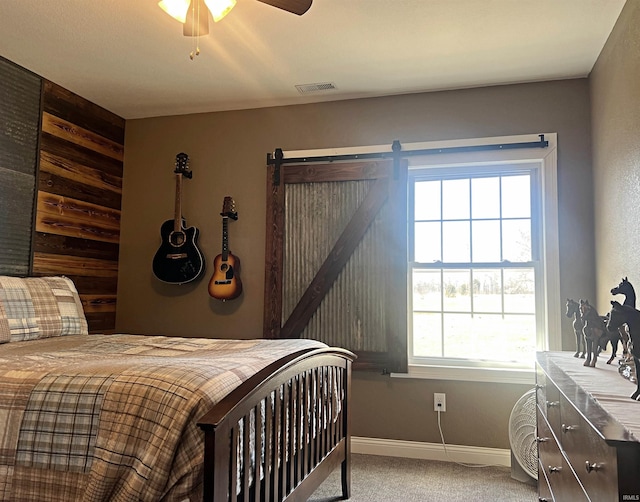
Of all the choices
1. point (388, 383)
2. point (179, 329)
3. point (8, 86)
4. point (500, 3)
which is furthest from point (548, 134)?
point (8, 86)

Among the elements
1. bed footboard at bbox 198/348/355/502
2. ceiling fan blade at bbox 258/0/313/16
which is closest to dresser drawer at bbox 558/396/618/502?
bed footboard at bbox 198/348/355/502

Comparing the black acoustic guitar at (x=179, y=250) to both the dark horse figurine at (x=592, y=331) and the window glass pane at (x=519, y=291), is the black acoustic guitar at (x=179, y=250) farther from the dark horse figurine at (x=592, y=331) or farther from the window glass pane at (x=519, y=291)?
the dark horse figurine at (x=592, y=331)

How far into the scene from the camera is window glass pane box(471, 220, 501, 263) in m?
3.48

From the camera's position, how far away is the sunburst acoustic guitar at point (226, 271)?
3793mm

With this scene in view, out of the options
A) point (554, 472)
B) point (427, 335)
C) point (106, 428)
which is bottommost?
point (554, 472)

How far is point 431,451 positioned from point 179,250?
2.28m

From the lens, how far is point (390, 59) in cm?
313

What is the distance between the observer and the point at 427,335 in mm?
3541

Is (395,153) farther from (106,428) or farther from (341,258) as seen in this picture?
A: (106,428)

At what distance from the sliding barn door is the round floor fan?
0.76m

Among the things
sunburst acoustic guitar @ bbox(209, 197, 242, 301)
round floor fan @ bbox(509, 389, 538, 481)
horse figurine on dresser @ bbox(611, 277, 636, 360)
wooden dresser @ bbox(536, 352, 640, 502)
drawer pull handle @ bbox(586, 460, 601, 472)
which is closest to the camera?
wooden dresser @ bbox(536, 352, 640, 502)

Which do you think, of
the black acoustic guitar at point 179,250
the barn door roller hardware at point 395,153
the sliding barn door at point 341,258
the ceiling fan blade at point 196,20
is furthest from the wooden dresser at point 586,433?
the black acoustic guitar at point 179,250

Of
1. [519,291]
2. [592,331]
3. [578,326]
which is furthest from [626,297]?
[519,291]

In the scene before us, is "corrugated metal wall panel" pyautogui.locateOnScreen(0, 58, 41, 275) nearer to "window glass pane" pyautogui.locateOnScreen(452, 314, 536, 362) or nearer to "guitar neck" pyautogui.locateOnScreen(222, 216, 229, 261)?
"guitar neck" pyautogui.locateOnScreen(222, 216, 229, 261)
